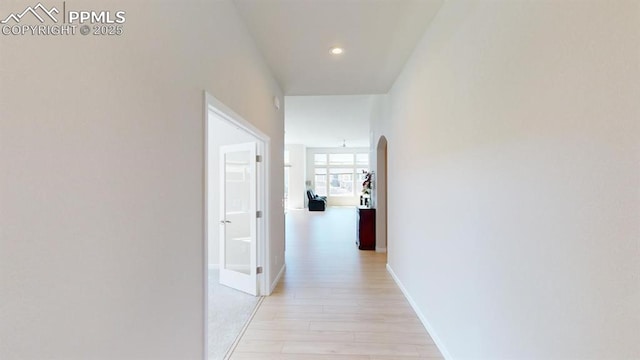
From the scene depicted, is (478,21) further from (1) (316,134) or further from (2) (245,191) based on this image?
(1) (316,134)

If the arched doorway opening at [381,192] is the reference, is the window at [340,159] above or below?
above

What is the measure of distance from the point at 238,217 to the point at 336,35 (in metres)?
2.53

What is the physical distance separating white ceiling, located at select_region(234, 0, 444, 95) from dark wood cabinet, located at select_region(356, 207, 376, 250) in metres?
2.87

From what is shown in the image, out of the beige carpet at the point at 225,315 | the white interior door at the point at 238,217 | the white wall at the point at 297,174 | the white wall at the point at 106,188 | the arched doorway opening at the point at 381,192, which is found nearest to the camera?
the white wall at the point at 106,188

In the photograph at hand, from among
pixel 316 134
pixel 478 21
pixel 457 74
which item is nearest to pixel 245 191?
pixel 457 74

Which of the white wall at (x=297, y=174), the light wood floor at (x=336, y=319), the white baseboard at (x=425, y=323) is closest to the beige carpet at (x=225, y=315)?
the light wood floor at (x=336, y=319)

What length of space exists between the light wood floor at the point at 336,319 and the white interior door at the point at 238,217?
534 millimetres

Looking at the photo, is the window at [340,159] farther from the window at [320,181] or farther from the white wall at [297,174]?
the white wall at [297,174]

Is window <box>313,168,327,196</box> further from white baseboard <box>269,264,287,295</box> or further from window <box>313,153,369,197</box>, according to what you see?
white baseboard <box>269,264,287,295</box>

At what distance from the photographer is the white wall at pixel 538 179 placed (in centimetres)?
96

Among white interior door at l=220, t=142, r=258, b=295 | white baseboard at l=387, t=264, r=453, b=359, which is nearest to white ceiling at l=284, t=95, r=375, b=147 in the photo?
white interior door at l=220, t=142, r=258, b=295

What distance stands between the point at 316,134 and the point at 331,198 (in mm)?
5209

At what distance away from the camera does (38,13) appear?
881 millimetres

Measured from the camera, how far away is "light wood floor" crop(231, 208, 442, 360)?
99.7 inches
